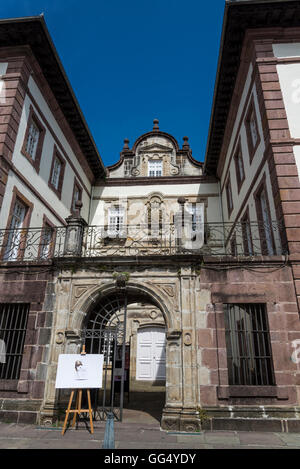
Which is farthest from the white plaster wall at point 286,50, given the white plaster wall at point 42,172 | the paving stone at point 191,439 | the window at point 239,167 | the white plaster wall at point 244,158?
the paving stone at point 191,439

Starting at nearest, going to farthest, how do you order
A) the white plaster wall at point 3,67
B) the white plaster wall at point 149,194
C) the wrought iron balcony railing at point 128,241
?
the wrought iron balcony railing at point 128,241 → the white plaster wall at point 3,67 → the white plaster wall at point 149,194

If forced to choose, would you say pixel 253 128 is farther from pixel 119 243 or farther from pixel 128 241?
pixel 119 243

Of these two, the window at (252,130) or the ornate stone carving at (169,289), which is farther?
the window at (252,130)

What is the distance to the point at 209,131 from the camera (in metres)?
15.5

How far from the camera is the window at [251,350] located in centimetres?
758

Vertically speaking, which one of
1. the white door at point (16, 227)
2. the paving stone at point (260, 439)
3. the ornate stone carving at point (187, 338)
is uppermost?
the white door at point (16, 227)

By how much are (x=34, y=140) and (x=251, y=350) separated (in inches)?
412

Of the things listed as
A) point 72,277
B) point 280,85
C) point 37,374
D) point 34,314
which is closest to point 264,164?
point 280,85

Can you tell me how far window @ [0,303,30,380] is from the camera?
815 centimetres

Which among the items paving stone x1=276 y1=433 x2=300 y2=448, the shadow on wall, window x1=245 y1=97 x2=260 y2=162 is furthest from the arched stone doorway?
window x1=245 y1=97 x2=260 y2=162

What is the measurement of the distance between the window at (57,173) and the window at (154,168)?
18.4ft

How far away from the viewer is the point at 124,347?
26.4 feet

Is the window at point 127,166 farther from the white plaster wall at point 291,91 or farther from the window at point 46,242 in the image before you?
the white plaster wall at point 291,91

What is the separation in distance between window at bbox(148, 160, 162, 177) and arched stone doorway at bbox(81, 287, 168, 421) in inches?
288
